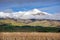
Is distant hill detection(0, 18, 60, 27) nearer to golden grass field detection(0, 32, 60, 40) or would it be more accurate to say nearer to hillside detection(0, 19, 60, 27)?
hillside detection(0, 19, 60, 27)

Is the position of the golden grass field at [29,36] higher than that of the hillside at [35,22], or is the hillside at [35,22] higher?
the hillside at [35,22]

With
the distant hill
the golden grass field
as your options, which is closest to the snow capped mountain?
the distant hill

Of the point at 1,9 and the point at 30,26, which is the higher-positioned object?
the point at 1,9

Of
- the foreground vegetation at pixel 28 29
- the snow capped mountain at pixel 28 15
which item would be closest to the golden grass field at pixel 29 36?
the foreground vegetation at pixel 28 29

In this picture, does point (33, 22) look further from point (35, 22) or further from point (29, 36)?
point (29, 36)

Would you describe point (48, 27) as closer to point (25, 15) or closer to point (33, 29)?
point (33, 29)

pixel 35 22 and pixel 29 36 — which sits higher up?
pixel 35 22

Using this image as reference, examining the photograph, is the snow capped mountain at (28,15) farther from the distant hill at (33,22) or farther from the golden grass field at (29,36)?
the golden grass field at (29,36)

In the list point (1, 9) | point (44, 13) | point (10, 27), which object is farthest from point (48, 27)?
point (1, 9)

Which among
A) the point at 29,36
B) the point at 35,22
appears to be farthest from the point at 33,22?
the point at 29,36

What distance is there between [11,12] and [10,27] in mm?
210

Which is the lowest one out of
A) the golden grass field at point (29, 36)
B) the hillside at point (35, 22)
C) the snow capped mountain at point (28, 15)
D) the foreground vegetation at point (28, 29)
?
the golden grass field at point (29, 36)

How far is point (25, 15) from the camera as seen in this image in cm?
181

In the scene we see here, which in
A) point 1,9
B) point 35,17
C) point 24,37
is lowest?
point 24,37
